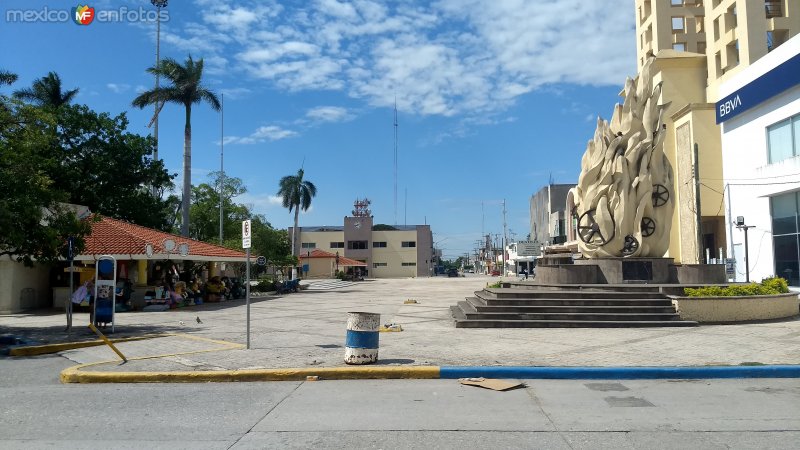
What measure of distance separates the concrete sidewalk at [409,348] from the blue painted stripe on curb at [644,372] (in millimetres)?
382

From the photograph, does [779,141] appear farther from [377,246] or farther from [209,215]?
[377,246]

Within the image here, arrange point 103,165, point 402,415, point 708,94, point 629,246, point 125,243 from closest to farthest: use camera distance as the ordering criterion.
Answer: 1. point 402,415
2. point 629,246
3. point 125,243
4. point 103,165
5. point 708,94

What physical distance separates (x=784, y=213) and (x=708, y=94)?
1728cm

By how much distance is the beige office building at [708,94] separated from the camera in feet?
112

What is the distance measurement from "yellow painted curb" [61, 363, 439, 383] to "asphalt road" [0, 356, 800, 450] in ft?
0.72

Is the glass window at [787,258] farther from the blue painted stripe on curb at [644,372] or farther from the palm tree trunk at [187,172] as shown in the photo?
the palm tree trunk at [187,172]

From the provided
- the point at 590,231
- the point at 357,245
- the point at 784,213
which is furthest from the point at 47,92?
the point at 357,245

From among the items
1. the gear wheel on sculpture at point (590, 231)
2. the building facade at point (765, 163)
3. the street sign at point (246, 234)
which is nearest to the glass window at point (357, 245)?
the building facade at point (765, 163)

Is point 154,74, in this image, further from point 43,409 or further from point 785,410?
point 785,410

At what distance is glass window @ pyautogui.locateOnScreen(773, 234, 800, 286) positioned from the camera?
80.1 feet

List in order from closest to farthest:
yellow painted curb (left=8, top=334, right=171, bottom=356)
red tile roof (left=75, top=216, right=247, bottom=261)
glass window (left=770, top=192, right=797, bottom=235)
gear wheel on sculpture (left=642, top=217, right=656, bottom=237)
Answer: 1. yellow painted curb (left=8, top=334, right=171, bottom=356)
2. gear wheel on sculpture (left=642, top=217, right=656, bottom=237)
3. red tile roof (left=75, top=216, right=247, bottom=261)
4. glass window (left=770, top=192, right=797, bottom=235)

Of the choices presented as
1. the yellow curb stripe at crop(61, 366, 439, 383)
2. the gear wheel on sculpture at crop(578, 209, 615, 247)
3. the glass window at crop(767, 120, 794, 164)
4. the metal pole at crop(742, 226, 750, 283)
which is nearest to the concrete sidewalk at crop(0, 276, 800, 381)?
the yellow curb stripe at crop(61, 366, 439, 383)

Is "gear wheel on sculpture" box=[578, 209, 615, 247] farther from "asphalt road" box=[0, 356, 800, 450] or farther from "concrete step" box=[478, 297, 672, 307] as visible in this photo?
"asphalt road" box=[0, 356, 800, 450]

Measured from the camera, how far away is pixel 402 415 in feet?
22.2
